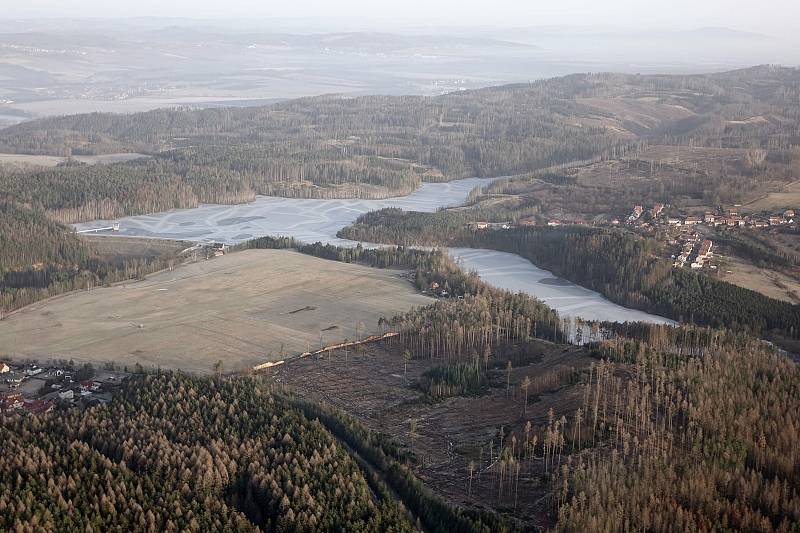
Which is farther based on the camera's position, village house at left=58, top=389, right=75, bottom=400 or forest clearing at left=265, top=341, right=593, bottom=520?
village house at left=58, top=389, right=75, bottom=400

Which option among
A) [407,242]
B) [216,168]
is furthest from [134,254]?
[216,168]

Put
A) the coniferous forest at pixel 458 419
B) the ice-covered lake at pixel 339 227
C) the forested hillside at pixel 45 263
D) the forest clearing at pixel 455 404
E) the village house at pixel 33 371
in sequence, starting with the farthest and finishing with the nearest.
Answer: the ice-covered lake at pixel 339 227 < the forested hillside at pixel 45 263 < the village house at pixel 33 371 < the forest clearing at pixel 455 404 < the coniferous forest at pixel 458 419

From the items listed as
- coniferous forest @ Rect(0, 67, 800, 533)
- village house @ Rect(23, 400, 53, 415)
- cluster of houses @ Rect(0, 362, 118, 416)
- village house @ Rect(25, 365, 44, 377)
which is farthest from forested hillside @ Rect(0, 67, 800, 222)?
village house @ Rect(23, 400, 53, 415)

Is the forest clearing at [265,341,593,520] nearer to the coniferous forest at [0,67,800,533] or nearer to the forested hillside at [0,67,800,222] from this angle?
the coniferous forest at [0,67,800,533]

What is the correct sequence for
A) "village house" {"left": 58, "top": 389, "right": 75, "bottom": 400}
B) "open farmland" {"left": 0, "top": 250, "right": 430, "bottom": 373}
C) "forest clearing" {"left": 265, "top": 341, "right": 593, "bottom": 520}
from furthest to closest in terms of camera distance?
"open farmland" {"left": 0, "top": 250, "right": 430, "bottom": 373} → "village house" {"left": 58, "top": 389, "right": 75, "bottom": 400} → "forest clearing" {"left": 265, "top": 341, "right": 593, "bottom": 520}

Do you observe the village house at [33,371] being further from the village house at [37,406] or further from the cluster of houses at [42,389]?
the village house at [37,406]

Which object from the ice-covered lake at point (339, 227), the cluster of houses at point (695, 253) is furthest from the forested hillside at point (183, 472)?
the cluster of houses at point (695, 253)

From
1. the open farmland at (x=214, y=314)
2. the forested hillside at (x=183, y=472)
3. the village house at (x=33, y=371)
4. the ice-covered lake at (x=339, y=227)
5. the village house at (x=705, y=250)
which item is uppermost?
the forested hillside at (x=183, y=472)
